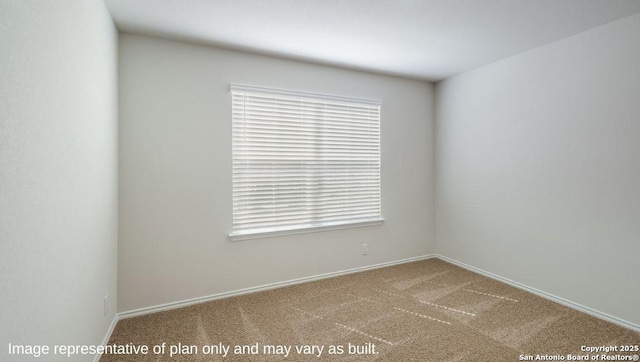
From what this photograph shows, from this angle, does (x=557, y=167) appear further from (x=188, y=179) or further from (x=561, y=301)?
(x=188, y=179)

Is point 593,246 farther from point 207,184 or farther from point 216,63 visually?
point 216,63

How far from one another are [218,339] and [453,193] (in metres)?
3.20

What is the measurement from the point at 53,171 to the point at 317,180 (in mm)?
2371

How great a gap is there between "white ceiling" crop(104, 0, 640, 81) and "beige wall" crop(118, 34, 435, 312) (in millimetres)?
224

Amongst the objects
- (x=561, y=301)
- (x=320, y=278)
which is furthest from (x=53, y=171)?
(x=561, y=301)

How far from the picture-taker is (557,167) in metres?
2.78

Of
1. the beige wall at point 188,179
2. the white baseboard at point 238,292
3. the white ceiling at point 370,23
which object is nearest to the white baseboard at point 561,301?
the white baseboard at point 238,292

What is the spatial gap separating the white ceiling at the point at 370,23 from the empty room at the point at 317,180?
0.9 inches

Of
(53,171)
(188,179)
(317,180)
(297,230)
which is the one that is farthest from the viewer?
(317,180)

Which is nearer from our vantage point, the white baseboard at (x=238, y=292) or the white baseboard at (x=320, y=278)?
the white baseboard at (x=320, y=278)

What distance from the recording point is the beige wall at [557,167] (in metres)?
2.36

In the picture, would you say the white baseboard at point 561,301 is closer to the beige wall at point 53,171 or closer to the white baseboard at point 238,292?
the white baseboard at point 238,292

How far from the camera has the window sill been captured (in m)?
2.95

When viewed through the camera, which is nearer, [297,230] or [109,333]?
[109,333]
